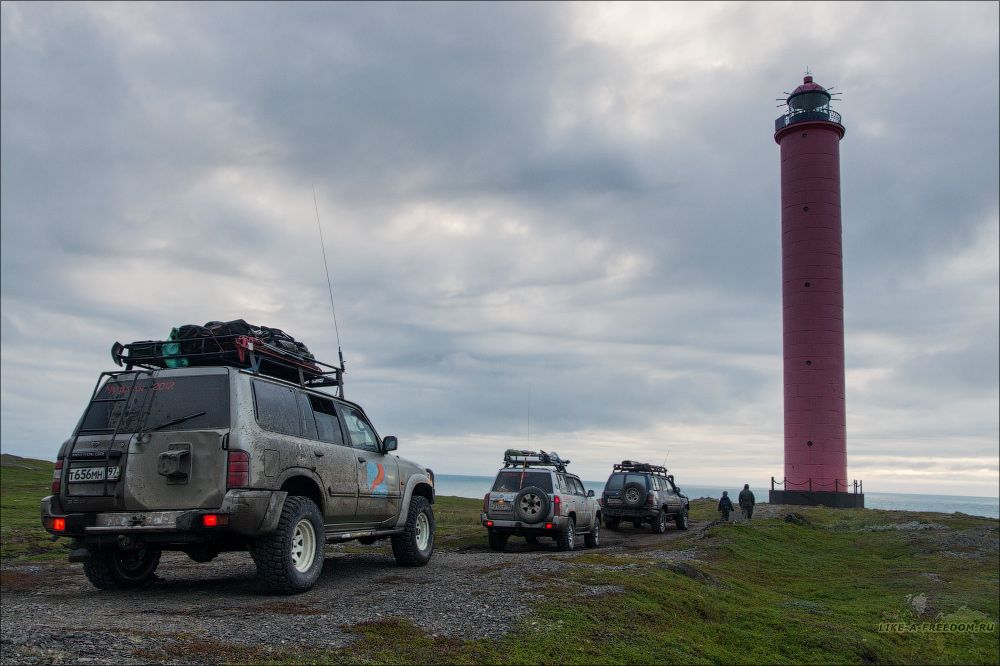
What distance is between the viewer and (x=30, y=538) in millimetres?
A: 23172

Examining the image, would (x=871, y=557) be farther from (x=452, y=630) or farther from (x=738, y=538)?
(x=452, y=630)

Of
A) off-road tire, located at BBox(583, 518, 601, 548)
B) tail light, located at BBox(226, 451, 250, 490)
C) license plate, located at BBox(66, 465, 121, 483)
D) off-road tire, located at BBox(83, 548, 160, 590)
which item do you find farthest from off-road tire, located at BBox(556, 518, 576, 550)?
license plate, located at BBox(66, 465, 121, 483)

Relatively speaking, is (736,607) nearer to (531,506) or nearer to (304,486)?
(531,506)

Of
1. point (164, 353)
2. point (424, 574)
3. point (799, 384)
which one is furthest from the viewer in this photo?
point (799, 384)

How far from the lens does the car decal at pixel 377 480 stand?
11695 millimetres

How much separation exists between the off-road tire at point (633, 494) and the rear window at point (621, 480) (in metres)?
0.10

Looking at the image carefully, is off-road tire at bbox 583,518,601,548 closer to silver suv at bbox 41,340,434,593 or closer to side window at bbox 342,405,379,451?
side window at bbox 342,405,379,451

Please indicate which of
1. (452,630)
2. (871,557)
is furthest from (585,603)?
(871,557)

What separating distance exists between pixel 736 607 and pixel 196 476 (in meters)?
8.27

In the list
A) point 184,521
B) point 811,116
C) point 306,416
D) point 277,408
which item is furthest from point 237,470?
point 811,116

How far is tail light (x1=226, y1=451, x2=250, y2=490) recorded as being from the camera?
8.66 meters

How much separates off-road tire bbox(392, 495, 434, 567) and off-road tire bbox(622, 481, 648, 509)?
13.3 meters

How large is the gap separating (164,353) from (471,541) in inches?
493

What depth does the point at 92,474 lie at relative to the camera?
29.2 ft
